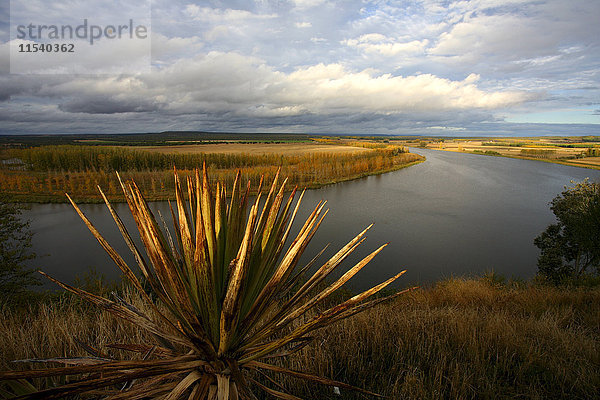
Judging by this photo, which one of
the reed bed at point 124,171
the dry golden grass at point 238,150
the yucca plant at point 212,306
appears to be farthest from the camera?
the dry golden grass at point 238,150

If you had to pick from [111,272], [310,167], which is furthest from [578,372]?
[310,167]

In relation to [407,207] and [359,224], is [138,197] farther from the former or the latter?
[407,207]

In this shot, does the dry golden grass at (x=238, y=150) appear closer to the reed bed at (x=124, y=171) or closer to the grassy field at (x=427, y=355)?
the reed bed at (x=124, y=171)

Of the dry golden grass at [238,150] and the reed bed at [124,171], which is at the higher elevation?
the dry golden grass at [238,150]

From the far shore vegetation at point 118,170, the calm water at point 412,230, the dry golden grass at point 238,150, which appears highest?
the dry golden grass at point 238,150

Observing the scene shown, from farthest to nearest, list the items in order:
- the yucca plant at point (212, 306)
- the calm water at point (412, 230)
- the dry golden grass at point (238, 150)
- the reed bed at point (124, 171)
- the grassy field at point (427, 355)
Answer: the dry golden grass at point (238, 150)
the reed bed at point (124, 171)
the calm water at point (412, 230)
the grassy field at point (427, 355)
the yucca plant at point (212, 306)

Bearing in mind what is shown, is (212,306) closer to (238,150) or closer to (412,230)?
(412,230)

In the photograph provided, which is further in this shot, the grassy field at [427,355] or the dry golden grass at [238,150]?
the dry golden grass at [238,150]

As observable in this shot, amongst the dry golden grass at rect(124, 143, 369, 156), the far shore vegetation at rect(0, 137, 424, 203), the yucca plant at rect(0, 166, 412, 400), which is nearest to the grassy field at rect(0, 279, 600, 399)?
the yucca plant at rect(0, 166, 412, 400)

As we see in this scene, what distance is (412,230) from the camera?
62.8 ft

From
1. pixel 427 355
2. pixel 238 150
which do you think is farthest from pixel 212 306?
pixel 238 150

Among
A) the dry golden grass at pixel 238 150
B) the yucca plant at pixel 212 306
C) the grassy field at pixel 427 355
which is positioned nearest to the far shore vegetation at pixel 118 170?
the dry golden grass at pixel 238 150

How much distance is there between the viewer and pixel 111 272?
44.8 ft

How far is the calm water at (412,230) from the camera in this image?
14.3 metres
